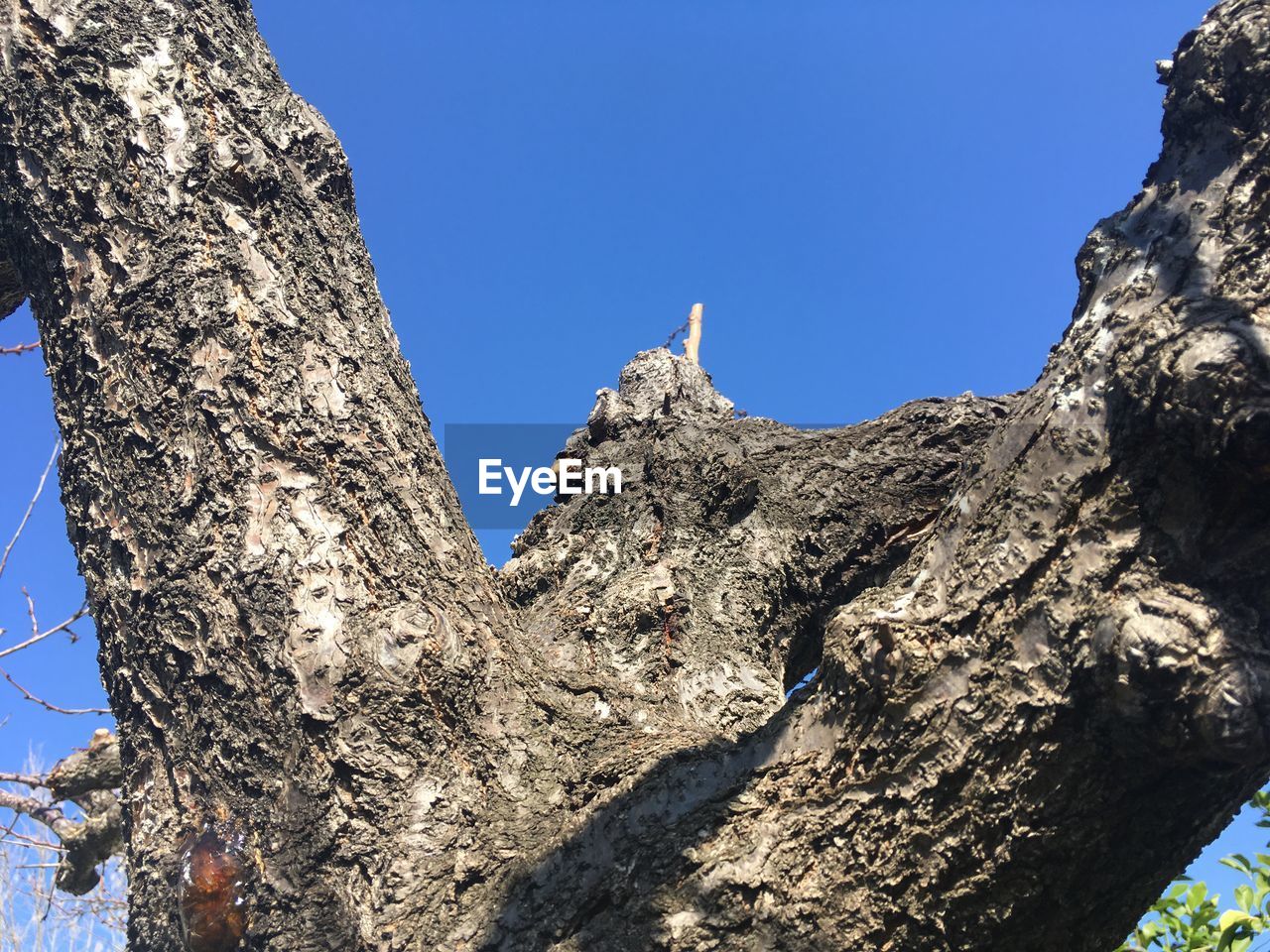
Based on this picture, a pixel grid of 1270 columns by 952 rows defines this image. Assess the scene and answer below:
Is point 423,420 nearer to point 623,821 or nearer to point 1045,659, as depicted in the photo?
point 623,821

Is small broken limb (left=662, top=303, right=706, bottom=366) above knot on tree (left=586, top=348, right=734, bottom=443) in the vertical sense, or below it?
above

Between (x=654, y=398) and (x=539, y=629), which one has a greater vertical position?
(x=654, y=398)

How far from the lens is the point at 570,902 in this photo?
1436mm

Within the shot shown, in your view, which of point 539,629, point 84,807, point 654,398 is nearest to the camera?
point 539,629

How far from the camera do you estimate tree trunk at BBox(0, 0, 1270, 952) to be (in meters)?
1.24

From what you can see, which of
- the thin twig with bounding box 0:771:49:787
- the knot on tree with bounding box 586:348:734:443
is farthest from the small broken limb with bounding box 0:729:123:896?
the knot on tree with bounding box 586:348:734:443

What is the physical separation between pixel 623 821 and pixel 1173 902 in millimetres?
2829

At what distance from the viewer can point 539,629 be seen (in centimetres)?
223

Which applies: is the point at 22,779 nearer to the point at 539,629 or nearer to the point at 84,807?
the point at 84,807

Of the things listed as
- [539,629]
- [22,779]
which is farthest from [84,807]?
[539,629]

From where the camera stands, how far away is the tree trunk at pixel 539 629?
1235 mm

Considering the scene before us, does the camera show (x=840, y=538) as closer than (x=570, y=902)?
No

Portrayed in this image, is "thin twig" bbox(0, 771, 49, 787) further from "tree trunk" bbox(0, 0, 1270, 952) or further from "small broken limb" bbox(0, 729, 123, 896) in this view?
"tree trunk" bbox(0, 0, 1270, 952)

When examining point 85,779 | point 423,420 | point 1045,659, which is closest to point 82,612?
point 85,779
